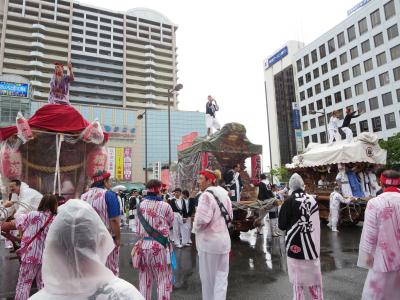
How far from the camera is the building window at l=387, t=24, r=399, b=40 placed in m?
39.6

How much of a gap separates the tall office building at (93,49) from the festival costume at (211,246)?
71864mm

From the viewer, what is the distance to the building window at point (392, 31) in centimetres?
3956

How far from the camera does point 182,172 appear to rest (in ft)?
39.1

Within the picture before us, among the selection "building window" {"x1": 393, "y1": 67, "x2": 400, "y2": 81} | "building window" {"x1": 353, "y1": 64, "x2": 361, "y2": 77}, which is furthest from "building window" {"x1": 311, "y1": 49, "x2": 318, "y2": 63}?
"building window" {"x1": 393, "y1": 67, "x2": 400, "y2": 81}

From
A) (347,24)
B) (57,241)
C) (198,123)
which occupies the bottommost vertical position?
(57,241)

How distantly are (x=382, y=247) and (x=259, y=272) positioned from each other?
3.21 metres

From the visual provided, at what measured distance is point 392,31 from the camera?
132ft

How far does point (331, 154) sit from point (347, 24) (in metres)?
44.3

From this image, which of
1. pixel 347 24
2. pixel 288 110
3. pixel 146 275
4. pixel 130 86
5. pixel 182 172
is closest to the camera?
pixel 146 275

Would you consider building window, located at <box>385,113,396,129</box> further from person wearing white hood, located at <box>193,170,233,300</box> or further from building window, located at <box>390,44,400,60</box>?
person wearing white hood, located at <box>193,170,233,300</box>

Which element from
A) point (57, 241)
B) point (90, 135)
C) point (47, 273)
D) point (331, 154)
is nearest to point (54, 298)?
point (47, 273)

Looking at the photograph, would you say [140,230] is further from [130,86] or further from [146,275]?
[130,86]

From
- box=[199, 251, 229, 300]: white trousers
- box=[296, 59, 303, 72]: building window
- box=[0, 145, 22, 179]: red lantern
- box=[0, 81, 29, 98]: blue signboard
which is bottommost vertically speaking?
box=[199, 251, 229, 300]: white trousers

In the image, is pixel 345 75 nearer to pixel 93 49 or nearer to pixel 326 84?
pixel 326 84
